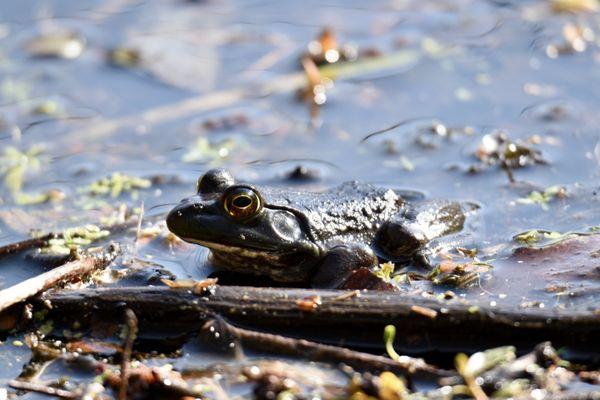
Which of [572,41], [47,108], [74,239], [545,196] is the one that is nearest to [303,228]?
[74,239]

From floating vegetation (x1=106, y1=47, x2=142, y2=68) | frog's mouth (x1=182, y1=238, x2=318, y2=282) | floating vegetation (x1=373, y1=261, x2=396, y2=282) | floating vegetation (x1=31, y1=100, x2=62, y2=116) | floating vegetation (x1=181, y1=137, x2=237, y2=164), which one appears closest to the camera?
floating vegetation (x1=373, y1=261, x2=396, y2=282)

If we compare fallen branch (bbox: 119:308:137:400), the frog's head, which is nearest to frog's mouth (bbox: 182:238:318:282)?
the frog's head

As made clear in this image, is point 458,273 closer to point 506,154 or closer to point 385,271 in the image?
point 385,271

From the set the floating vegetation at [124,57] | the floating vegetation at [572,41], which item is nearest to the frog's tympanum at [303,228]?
the floating vegetation at [572,41]

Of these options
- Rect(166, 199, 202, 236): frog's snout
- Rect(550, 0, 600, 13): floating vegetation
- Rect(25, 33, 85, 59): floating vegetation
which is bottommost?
Rect(166, 199, 202, 236): frog's snout

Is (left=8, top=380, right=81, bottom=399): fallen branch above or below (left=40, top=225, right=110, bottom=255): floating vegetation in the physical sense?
below

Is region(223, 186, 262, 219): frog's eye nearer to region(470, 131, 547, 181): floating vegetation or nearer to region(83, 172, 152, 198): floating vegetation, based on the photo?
region(83, 172, 152, 198): floating vegetation
